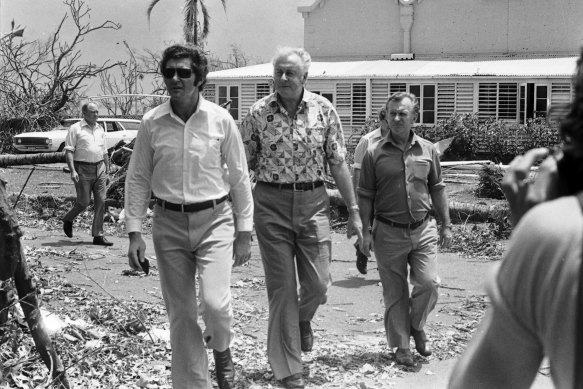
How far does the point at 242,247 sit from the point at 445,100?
29482mm

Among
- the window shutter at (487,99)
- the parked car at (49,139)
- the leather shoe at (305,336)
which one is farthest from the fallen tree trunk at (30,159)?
the window shutter at (487,99)

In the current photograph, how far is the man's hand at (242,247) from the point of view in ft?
20.0

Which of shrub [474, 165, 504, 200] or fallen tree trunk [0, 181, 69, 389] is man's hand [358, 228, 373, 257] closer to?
fallen tree trunk [0, 181, 69, 389]

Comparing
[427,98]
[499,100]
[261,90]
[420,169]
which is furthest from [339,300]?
[261,90]

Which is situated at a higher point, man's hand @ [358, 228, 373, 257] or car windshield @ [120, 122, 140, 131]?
man's hand @ [358, 228, 373, 257]

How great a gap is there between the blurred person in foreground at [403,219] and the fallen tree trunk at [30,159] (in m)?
2.92

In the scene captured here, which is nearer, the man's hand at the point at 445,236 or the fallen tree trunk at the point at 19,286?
Answer: the fallen tree trunk at the point at 19,286

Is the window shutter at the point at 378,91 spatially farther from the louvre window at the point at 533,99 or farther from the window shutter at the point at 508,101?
the louvre window at the point at 533,99

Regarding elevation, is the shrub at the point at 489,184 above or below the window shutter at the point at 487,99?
below

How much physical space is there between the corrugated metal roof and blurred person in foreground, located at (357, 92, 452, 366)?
2552cm

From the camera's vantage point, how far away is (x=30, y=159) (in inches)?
185

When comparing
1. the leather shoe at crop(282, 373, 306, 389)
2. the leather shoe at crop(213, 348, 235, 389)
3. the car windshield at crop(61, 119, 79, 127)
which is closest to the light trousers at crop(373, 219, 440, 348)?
the leather shoe at crop(282, 373, 306, 389)

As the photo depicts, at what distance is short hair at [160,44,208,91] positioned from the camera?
5941mm

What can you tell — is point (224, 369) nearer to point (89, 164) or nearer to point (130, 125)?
point (89, 164)
